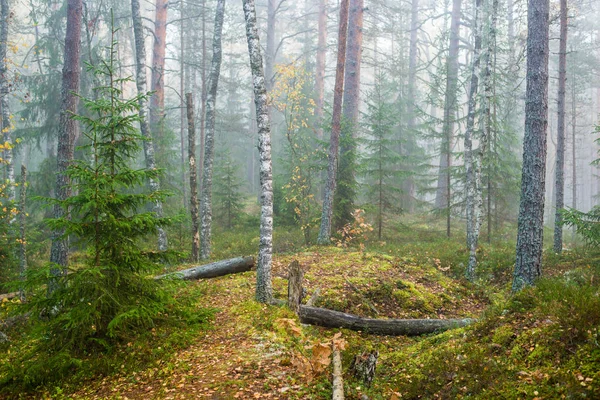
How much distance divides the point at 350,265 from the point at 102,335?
300 inches

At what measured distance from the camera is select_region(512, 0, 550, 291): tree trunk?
9.54 meters

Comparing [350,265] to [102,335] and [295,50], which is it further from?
[295,50]

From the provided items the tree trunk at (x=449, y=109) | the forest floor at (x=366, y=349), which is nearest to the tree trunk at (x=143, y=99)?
the forest floor at (x=366, y=349)

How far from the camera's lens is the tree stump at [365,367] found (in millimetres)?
5949

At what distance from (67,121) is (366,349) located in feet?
29.7

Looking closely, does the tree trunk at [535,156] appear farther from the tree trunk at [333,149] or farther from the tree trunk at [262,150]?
the tree trunk at [333,149]

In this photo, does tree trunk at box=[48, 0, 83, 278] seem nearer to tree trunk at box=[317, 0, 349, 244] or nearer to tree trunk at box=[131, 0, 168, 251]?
tree trunk at box=[131, 0, 168, 251]

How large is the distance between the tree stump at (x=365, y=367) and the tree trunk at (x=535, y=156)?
212 inches

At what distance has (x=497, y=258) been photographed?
571 inches

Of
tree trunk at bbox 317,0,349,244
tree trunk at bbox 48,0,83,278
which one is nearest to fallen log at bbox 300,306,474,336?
tree trunk at bbox 48,0,83,278

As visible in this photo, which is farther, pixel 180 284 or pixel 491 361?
pixel 180 284

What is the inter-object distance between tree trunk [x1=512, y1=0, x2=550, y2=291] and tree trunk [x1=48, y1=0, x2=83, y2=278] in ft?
36.4

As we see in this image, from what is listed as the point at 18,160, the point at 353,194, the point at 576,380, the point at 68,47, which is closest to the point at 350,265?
the point at 353,194

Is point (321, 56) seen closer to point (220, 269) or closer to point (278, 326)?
point (220, 269)
